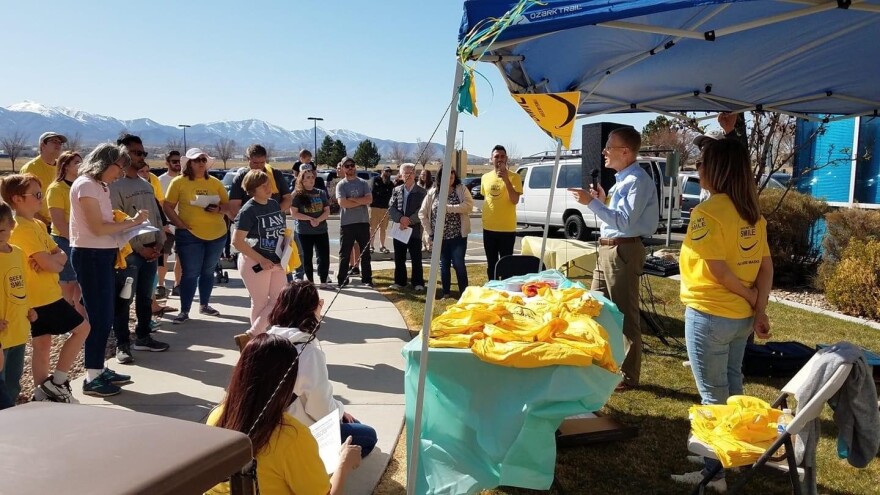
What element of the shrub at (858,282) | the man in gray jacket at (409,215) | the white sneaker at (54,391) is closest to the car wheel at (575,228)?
the man in gray jacket at (409,215)

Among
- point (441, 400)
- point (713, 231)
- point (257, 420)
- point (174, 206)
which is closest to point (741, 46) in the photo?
point (713, 231)

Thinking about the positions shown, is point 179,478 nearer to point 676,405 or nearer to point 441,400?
point 441,400

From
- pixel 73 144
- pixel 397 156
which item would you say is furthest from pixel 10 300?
pixel 397 156

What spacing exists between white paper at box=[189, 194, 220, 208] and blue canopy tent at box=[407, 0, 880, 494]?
10.8 feet

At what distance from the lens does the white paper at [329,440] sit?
7.74 ft

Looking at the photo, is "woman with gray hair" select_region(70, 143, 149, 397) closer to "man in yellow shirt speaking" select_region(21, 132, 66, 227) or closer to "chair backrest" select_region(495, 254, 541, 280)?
"man in yellow shirt speaking" select_region(21, 132, 66, 227)

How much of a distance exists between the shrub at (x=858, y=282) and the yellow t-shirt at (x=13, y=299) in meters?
7.90

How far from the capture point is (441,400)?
9.37 feet

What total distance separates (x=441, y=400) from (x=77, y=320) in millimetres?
2551

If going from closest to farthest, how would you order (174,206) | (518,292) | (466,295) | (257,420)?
(257,420), (466,295), (518,292), (174,206)

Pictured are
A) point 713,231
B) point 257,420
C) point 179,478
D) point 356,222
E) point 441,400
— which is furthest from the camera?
point 356,222

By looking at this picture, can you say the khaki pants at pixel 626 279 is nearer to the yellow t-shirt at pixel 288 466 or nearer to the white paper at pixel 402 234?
the yellow t-shirt at pixel 288 466

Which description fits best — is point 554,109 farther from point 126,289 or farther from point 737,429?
point 126,289

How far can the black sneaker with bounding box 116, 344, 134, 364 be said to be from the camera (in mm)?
5000
